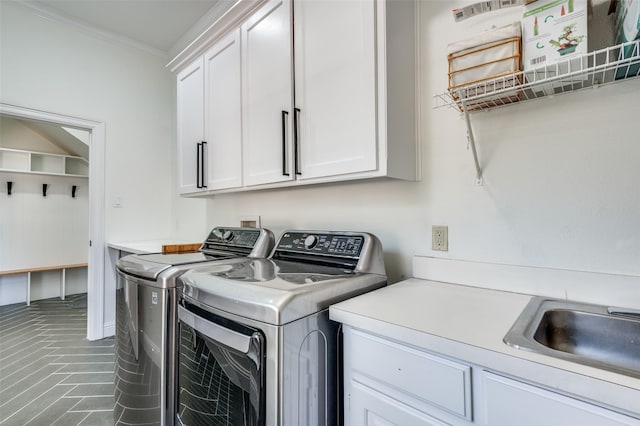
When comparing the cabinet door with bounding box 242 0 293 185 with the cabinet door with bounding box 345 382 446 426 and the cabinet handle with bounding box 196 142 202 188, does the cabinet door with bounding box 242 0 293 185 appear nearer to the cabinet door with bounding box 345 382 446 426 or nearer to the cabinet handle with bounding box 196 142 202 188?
the cabinet handle with bounding box 196 142 202 188

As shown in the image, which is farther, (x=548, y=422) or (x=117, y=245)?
(x=117, y=245)

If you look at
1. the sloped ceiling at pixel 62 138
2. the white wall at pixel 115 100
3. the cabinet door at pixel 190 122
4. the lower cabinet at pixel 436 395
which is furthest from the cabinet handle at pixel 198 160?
the sloped ceiling at pixel 62 138

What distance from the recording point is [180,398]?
50.9 inches

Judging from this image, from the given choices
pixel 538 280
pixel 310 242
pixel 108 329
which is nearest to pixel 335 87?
pixel 310 242

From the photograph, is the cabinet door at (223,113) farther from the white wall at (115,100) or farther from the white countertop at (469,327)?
the white countertop at (469,327)

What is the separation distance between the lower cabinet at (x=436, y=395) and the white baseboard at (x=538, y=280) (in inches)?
21.8

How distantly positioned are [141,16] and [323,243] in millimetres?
2871

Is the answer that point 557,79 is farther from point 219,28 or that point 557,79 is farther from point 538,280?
point 219,28

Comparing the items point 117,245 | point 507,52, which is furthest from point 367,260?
point 117,245

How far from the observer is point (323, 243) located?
4.68 ft

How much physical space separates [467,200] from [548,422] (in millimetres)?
816

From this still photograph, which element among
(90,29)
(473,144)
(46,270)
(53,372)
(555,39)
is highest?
(90,29)

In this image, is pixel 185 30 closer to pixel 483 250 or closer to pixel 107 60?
pixel 107 60

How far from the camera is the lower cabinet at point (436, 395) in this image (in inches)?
23.0
